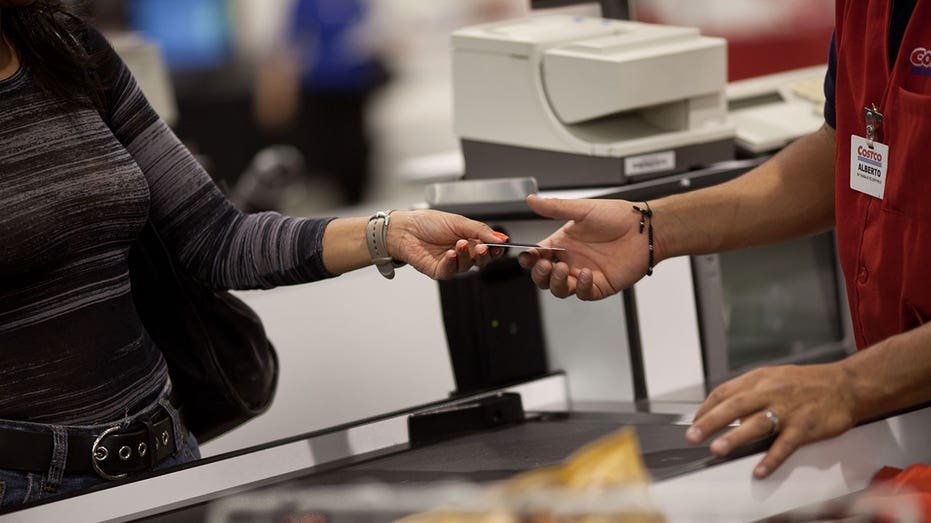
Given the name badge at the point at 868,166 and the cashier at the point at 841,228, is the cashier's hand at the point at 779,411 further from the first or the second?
the name badge at the point at 868,166

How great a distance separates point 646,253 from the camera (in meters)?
1.77

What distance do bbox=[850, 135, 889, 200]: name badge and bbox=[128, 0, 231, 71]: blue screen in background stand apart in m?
4.29

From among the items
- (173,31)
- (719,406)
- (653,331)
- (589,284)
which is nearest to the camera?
(719,406)

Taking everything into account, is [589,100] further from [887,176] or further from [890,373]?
[890,373]

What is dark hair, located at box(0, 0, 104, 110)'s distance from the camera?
5.32ft

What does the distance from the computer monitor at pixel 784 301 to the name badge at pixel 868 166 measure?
1.41 meters

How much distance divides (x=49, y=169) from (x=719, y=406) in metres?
0.95

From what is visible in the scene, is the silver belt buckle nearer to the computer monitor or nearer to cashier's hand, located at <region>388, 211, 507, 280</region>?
cashier's hand, located at <region>388, 211, 507, 280</region>

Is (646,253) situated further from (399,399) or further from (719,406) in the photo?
(399,399)

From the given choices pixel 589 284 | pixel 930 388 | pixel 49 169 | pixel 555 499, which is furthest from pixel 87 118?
pixel 930 388

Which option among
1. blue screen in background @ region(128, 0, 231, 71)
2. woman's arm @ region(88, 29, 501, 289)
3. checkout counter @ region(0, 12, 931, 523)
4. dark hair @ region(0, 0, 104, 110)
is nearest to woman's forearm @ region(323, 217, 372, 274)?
woman's arm @ region(88, 29, 501, 289)

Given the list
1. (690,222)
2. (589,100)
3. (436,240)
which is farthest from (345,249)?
(589,100)

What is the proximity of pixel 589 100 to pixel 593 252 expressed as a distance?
0.75 m

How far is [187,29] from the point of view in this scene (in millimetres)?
5379
